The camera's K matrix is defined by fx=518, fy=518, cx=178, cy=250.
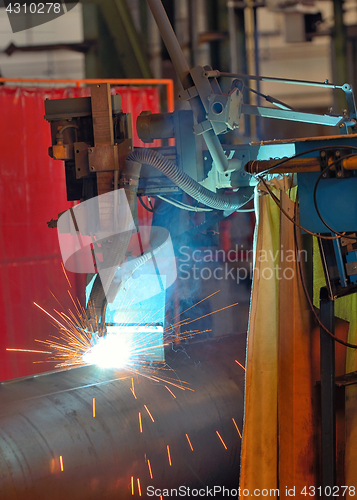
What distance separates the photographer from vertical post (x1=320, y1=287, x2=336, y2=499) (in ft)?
6.50

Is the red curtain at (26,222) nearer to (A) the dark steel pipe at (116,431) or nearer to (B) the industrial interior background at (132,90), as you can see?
(B) the industrial interior background at (132,90)

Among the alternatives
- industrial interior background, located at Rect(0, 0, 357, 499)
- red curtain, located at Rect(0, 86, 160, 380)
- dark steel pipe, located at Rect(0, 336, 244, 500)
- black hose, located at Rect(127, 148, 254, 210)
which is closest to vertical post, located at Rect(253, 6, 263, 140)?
industrial interior background, located at Rect(0, 0, 357, 499)

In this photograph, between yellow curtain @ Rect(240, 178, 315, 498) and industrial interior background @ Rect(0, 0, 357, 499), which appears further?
industrial interior background @ Rect(0, 0, 357, 499)

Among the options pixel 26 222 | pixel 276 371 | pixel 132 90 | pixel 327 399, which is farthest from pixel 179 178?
pixel 132 90

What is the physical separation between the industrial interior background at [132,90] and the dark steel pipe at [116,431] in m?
1.57

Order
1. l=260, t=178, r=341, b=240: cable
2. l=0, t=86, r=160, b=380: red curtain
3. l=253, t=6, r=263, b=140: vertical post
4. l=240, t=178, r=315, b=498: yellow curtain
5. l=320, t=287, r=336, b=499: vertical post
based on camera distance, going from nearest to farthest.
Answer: l=260, t=178, r=341, b=240: cable, l=320, t=287, r=336, b=499: vertical post, l=240, t=178, r=315, b=498: yellow curtain, l=0, t=86, r=160, b=380: red curtain, l=253, t=6, r=263, b=140: vertical post

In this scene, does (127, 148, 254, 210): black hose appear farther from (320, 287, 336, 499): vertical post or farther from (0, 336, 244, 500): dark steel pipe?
(0, 336, 244, 500): dark steel pipe

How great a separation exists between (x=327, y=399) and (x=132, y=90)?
11.2ft

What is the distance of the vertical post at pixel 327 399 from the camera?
6.50 ft

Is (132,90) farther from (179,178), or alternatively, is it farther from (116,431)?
(116,431)

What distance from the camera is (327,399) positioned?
200 cm

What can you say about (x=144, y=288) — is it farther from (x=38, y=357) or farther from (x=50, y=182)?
(x=38, y=357)

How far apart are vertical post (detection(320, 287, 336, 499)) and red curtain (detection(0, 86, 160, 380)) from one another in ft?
9.45

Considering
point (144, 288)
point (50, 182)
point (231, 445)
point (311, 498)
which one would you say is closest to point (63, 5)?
point (50, 182)
